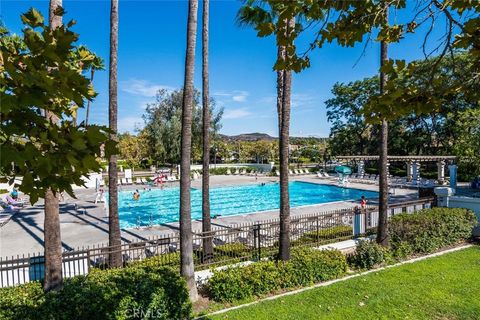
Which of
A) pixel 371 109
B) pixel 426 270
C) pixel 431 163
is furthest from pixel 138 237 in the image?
pixel 431 163

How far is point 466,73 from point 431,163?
45.1 m

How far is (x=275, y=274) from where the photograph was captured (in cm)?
906

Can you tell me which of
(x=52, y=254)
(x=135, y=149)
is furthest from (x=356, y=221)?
(x=135, y=149)

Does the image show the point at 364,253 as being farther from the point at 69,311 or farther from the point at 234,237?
the point at 69,311

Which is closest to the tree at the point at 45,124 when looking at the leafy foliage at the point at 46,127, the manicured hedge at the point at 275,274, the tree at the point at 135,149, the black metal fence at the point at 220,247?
the leafy foliage at the point at 46,127

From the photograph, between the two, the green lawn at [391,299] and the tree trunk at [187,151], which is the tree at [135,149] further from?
the green lawn at [391,299]

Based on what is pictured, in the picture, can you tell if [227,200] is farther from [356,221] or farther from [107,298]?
[107,298]

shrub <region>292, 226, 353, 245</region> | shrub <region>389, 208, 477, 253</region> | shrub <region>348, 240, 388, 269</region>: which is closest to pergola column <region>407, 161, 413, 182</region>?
shrub <region>389, 208, 477, 253</region>

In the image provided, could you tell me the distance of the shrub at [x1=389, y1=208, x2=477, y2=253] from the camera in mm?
11820

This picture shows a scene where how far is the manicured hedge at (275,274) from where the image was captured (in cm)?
853

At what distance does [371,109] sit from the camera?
10.4 ft

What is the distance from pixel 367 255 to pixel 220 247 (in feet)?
15.1

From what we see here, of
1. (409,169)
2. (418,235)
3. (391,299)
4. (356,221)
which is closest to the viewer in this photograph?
(391,299)

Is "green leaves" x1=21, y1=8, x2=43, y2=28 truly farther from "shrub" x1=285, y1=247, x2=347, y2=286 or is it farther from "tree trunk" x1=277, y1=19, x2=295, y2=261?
"shrub" x1=285, y1=247, x2=347, y2=286
